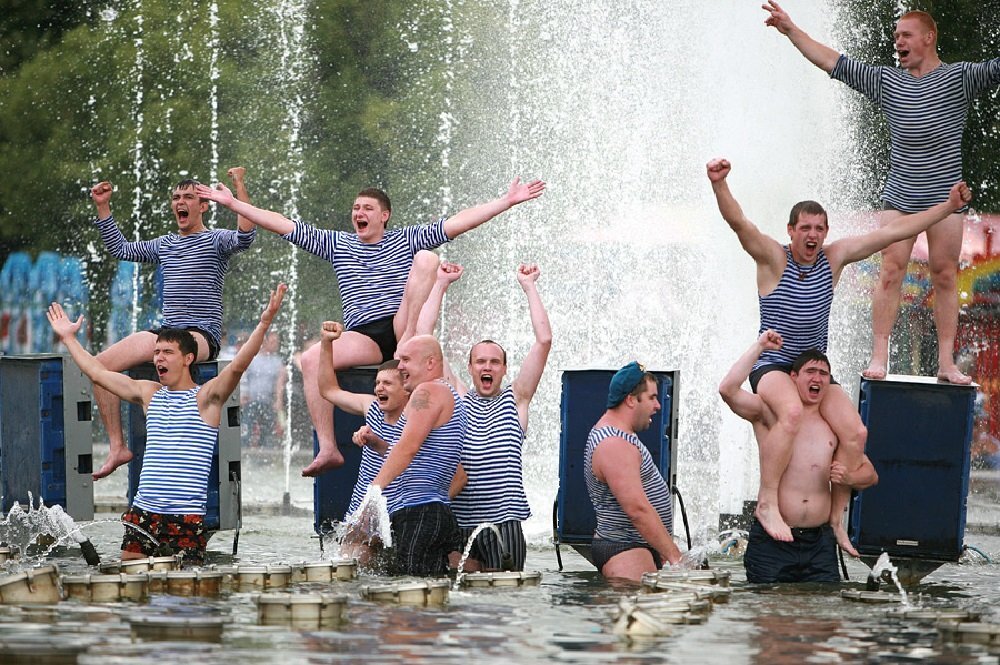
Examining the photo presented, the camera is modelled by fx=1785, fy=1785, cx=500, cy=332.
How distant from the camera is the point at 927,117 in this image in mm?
10438

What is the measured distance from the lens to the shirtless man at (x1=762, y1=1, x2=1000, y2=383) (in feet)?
34.1

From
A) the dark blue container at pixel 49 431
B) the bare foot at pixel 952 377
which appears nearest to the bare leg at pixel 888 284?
the bare foot at pixel 952 377

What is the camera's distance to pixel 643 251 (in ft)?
57.1

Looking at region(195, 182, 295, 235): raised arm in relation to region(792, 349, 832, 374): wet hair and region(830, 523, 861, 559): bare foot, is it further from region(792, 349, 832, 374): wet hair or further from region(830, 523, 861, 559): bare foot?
region(830, 523, 861, 559): bare foot

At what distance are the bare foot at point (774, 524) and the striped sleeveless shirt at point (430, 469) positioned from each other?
1629mm

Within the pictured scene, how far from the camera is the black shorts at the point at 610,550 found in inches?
370

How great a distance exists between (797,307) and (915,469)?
43.2 inches

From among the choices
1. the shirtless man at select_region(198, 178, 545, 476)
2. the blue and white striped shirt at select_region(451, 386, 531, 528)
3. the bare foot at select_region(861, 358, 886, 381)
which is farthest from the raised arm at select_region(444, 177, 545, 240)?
the bare foot at select_region(861, 358, 886, 381)

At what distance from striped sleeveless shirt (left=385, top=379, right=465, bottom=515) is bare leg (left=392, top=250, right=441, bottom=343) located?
104 cm

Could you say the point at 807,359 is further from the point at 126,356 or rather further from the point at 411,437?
the point at 126,356

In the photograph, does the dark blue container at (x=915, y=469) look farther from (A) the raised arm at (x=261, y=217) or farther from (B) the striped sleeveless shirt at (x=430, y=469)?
(A) the raised arm at (x=261, y=217)

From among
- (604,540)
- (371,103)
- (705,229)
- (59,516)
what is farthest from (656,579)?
(371,103)

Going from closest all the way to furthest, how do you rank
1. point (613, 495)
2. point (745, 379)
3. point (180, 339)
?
point (745, 379) → point (613, 495) → point (180, 339)

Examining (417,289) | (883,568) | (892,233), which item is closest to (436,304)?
(417,289)
